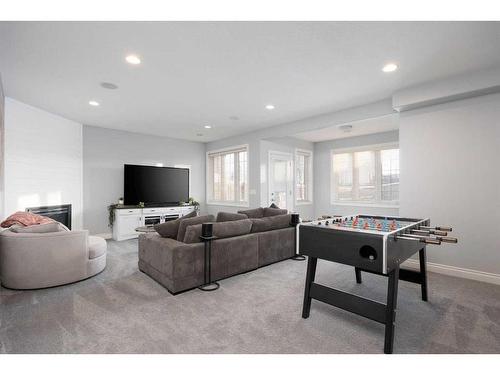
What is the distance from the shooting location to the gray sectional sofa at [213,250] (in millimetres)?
2850

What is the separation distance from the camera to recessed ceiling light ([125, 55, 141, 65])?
105 inches

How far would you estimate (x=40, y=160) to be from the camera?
15.1 ft

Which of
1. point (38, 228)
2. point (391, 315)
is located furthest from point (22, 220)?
point (391, 315)

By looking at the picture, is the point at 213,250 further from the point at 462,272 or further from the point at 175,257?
the point at 462,272

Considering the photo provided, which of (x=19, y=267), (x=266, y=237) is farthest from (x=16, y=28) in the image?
(x=266, y=237)

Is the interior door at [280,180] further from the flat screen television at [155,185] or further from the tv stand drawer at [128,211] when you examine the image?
the tv stand drawer at [128,211]

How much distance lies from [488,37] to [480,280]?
2774 millimetres

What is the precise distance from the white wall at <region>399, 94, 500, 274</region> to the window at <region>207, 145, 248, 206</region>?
12.4 feet

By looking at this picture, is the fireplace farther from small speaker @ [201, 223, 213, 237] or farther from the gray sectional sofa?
small speaker @ [201, 223, 213, 237]

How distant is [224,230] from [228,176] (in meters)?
4.05

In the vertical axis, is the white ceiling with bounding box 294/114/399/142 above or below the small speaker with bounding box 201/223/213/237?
above

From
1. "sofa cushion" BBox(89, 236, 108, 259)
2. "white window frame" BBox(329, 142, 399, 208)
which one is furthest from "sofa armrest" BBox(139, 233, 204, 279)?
"white window frame" BBox(329, 142, 399, 208)

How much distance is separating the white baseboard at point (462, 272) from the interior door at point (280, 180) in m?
3.32
